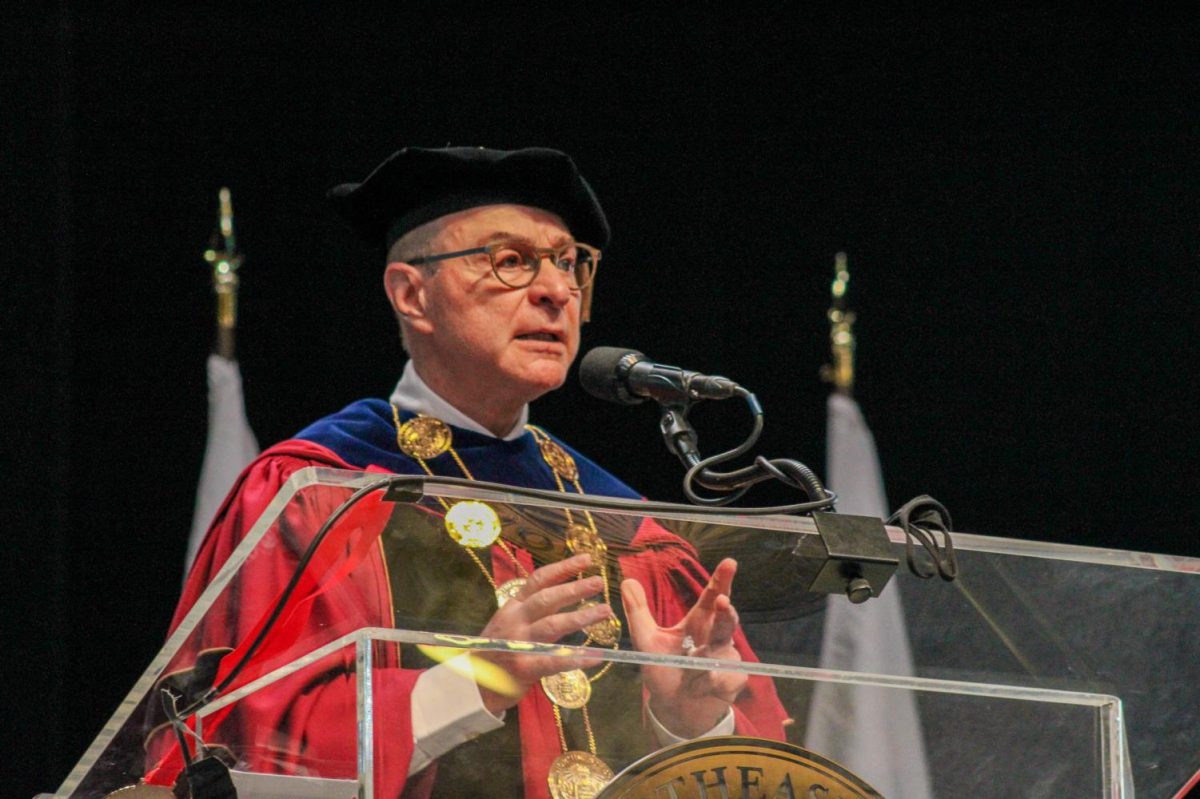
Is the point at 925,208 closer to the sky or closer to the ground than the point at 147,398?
closer to the sky

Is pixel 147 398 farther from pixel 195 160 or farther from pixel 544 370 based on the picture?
pixel 544 370

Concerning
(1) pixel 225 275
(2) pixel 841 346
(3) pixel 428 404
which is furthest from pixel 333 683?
(2) pixel 841 346

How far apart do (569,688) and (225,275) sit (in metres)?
2.86

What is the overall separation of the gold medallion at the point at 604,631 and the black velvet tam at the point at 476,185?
5.87ft

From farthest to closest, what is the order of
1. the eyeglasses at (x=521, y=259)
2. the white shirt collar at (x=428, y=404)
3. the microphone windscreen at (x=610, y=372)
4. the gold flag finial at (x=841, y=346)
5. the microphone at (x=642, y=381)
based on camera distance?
the gold flag finial at (x=841, y=346)
the white shirt collar at (x=428, y=404)
the eyeglasses at (x=521, y=259)
the microphone windscreen at (x=610, y=372)
the microphone at (x=642, y=381)

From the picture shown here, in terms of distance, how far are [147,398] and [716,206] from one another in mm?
Answer: 1544

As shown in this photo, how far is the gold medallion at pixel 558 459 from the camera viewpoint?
3268 millimetres

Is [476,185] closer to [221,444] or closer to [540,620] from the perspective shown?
[221,444]

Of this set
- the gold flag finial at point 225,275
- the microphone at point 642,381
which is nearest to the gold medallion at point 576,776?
the microphone at point 642,381

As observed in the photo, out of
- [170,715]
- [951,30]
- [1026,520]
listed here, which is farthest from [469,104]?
[170,715]

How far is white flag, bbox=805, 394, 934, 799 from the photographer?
1364 mm

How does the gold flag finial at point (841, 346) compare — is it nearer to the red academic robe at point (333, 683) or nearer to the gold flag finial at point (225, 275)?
Answer: the gold flag finial at point (225, 275)

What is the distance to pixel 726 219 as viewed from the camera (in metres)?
4.47

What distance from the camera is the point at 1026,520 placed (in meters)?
4.29
